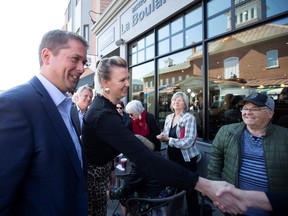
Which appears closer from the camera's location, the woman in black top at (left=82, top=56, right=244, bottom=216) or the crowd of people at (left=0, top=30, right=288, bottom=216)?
the crowd of people at (left=0, top=30, right=288, bottom=216)

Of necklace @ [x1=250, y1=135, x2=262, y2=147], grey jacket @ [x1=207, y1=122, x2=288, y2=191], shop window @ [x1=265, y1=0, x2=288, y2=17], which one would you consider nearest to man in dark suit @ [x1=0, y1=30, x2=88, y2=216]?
grey jacket @ [x1=207, y1=122, x2=288, y2=191]

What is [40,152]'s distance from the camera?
1.16 metres

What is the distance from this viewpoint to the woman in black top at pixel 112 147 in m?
1.73

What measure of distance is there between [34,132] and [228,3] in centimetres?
459

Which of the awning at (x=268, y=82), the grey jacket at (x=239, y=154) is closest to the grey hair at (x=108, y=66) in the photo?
the grey jacket at (x=239, y=154)

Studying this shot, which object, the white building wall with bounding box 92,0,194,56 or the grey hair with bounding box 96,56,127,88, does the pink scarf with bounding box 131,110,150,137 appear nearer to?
the grey hair with bounding box 96,56,127,88

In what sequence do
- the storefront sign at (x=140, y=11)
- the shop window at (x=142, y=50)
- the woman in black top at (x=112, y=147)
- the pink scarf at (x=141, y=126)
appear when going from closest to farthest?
the woman in black top at (x=112, y=147)
the pink scarf at (x=141, y=126)
the storefront sign at (x=140, y=11)
the shop window at (x=142, y=50)

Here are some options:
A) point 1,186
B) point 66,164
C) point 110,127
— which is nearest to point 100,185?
point 110,127

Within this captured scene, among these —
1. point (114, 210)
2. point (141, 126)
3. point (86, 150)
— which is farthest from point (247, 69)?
point (86, 150)

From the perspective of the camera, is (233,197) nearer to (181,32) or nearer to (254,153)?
(254,153)

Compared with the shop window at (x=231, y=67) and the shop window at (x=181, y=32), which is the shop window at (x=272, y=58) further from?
the shop window at (x=181, y=32)

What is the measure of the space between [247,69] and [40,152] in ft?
13.3

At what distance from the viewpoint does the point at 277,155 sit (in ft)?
7.43

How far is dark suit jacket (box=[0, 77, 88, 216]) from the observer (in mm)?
1088
